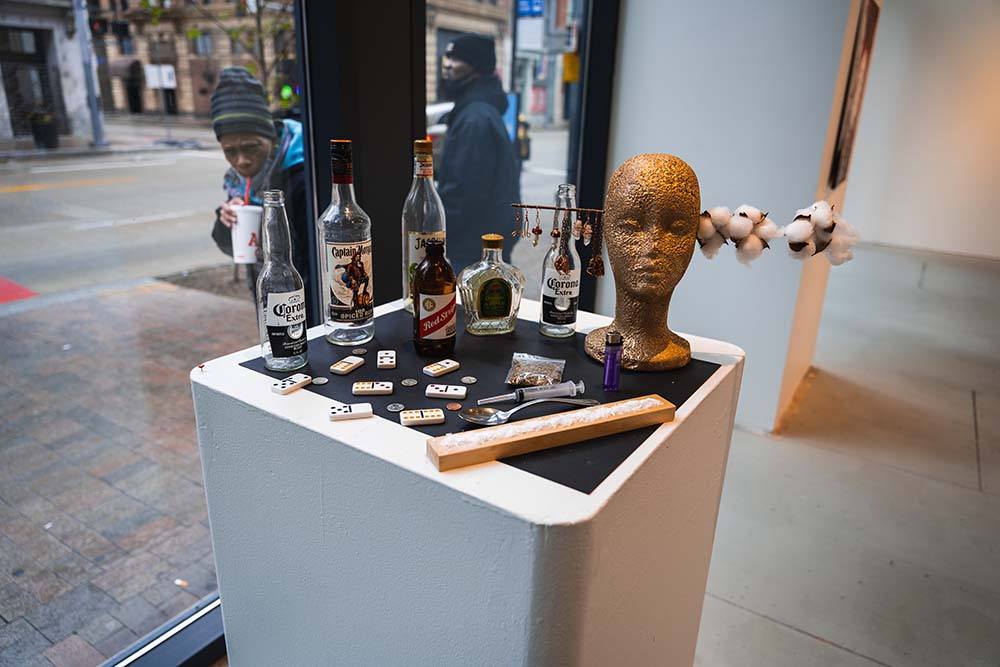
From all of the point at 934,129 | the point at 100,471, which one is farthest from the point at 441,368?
the point at 934,129

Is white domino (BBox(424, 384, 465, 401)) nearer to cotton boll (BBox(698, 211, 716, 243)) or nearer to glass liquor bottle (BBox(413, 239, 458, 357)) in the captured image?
glass liquor bottle (BBox(413, 239, 458, 357))

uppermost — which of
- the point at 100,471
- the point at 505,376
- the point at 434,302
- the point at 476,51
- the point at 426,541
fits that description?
the point at 476,51

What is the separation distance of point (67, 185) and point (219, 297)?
2.37 ft

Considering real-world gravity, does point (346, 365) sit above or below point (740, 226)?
below

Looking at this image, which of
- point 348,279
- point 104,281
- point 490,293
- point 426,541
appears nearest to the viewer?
point 426,541

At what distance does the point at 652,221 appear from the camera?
1.10 m

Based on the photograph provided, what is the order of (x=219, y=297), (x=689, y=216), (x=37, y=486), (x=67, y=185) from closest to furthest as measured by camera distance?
(x=689, y=216), (x=67, y=185), (x=37, y=486), (x=219, y=297)

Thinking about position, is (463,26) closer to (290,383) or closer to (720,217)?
(720,217)

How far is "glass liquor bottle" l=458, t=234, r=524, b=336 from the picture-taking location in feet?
4.10

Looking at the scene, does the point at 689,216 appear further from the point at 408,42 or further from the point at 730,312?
the point at 730,312

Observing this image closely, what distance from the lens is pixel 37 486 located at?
1.77 meters

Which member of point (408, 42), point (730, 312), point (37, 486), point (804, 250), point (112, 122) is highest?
point (408, 42)

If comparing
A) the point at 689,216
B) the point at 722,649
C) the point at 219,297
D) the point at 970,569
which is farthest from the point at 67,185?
the point at 970,569

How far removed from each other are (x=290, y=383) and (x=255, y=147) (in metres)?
0.98
